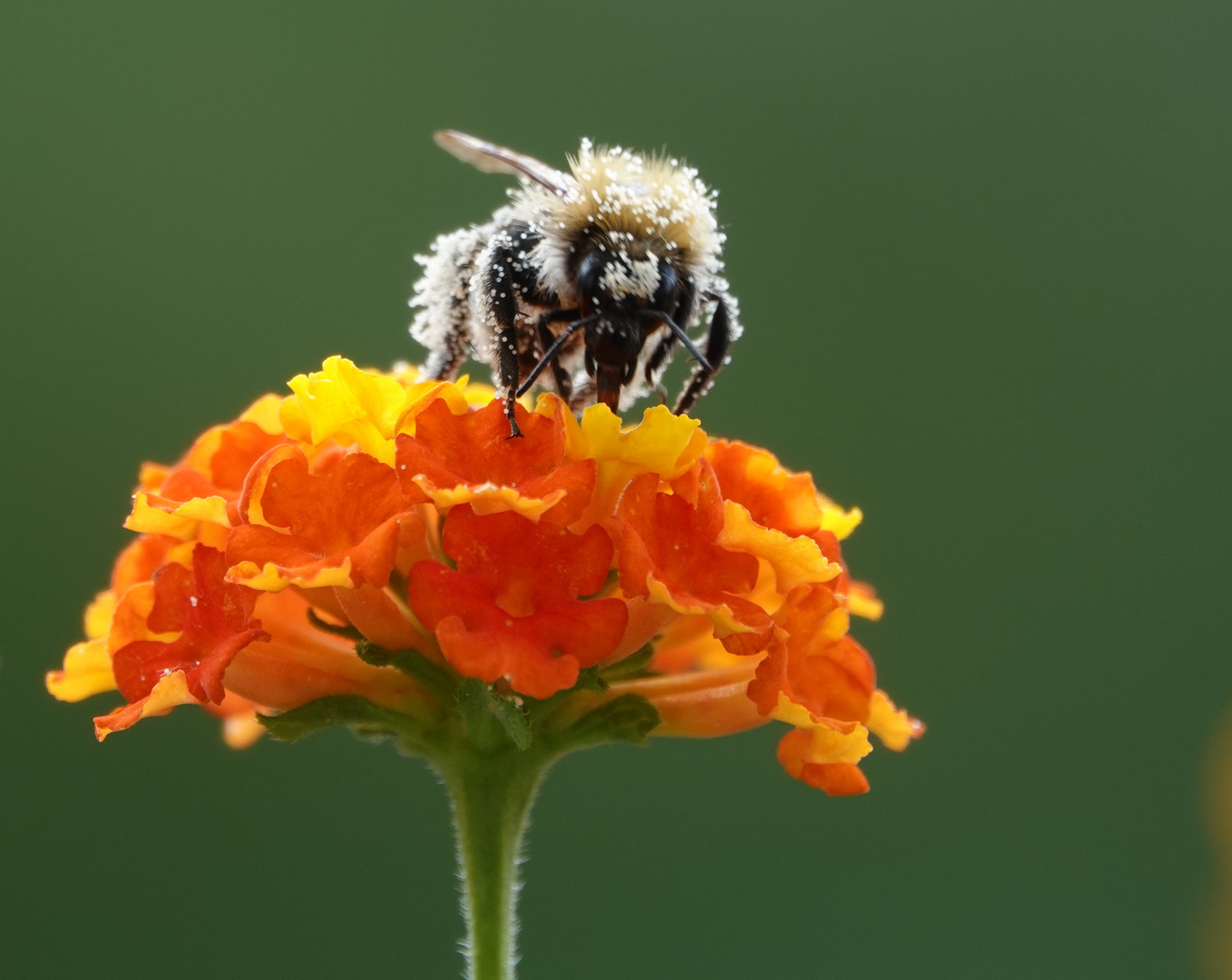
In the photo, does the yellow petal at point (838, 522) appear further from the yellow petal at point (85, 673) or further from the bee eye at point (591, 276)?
the yellow petal at point (85, 673)

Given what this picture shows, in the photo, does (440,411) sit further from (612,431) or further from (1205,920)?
(1205,920)

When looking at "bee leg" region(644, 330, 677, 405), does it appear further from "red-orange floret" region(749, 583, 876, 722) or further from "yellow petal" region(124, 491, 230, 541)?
"yellow petal" region(124, 491, 230, 541)

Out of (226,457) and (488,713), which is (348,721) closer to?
(488,713)

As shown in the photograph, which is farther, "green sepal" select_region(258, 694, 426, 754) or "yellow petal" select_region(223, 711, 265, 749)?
"yellow petal" select_region(223, 711, 265, 749)

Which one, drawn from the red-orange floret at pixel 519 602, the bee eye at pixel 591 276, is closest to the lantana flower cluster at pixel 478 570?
the red-orange floret at pixel 519 602

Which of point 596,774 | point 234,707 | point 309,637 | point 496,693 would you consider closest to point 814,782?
point 496,693

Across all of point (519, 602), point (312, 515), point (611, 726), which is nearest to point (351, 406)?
point (312, 515)

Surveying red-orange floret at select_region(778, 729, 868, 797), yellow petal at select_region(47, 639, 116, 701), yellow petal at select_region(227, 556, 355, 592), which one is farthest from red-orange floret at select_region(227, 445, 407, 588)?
red-orange floret at select_region(778, 729, 868, 797)
